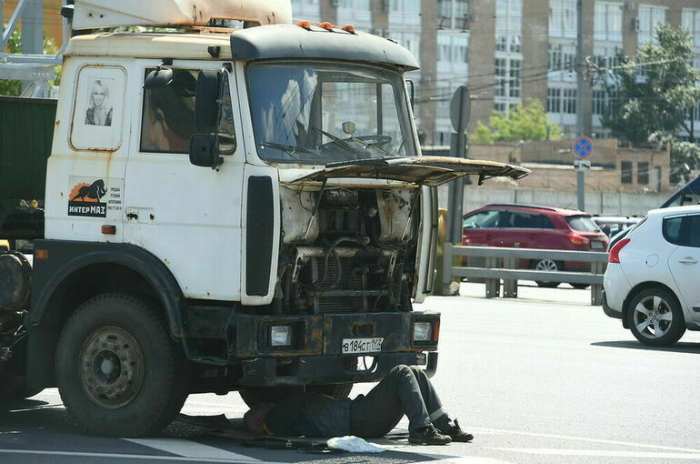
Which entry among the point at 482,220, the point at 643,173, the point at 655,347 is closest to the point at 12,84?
the point at 655,347

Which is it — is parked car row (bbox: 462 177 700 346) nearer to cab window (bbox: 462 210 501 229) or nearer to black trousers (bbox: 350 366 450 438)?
black trousers (bbox: 350 366 450 438)

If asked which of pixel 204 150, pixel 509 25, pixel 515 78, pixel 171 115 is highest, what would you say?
pixel 509 25

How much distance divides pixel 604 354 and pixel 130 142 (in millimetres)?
7720

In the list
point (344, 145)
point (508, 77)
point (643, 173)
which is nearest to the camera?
point (344, 145)

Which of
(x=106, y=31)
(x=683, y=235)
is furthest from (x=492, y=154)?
(x=106, y=31)

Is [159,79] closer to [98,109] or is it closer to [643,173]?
[98,109]

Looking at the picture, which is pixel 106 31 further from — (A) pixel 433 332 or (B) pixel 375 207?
(A) pixel 433 332

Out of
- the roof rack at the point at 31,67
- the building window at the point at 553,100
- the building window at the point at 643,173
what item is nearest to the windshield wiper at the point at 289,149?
the roof rack at the point at 31,67

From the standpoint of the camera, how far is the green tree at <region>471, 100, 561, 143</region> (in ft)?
286

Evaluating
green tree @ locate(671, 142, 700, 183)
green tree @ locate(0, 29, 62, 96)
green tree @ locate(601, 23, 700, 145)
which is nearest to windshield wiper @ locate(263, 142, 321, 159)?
green tree @ locate(0, 29, 62, 96)

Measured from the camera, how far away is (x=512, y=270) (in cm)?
2433

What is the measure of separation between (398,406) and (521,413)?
83.5 inches

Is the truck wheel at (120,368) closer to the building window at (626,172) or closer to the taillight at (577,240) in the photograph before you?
the taillight at (577,240)

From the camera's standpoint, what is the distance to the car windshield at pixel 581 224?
101 feet
